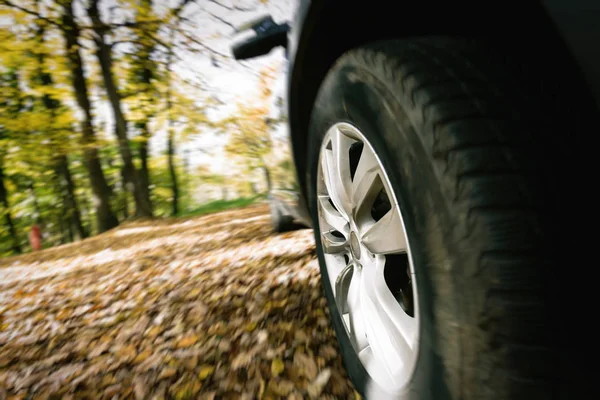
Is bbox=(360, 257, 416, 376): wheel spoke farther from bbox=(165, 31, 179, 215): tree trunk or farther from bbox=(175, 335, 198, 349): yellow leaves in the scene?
bbox=(165, 31, 179, 215): tree trunk

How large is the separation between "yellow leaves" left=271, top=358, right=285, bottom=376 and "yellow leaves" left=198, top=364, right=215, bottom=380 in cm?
30

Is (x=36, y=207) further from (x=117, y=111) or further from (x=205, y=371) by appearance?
(x=205, y=371)

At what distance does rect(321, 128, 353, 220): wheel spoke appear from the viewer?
4.31ft

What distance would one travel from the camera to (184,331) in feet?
7.01

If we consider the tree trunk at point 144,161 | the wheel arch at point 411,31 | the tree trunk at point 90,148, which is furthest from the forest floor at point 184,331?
the tree trunk at point 90,148

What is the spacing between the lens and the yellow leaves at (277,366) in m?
1.65

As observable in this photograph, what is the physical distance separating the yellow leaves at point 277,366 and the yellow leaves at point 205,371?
305 mm

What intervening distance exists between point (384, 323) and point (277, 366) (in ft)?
2.58

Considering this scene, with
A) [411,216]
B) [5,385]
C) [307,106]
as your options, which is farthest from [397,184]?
[5,385]

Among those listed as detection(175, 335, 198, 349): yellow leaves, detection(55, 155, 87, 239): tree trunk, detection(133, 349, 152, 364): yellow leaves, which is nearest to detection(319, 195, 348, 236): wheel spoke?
detection(175, 335, 198, 349): yellow leaves

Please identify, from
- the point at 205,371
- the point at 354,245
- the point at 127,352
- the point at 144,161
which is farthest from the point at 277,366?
the point at 144,161

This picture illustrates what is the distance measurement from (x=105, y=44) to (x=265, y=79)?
4279 mm

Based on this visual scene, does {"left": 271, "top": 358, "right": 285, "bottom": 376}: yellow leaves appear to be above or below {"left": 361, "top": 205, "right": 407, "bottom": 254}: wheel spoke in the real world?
below

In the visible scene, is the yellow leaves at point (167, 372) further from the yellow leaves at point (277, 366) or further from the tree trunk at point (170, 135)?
the tree trunk at point (170, 135)
